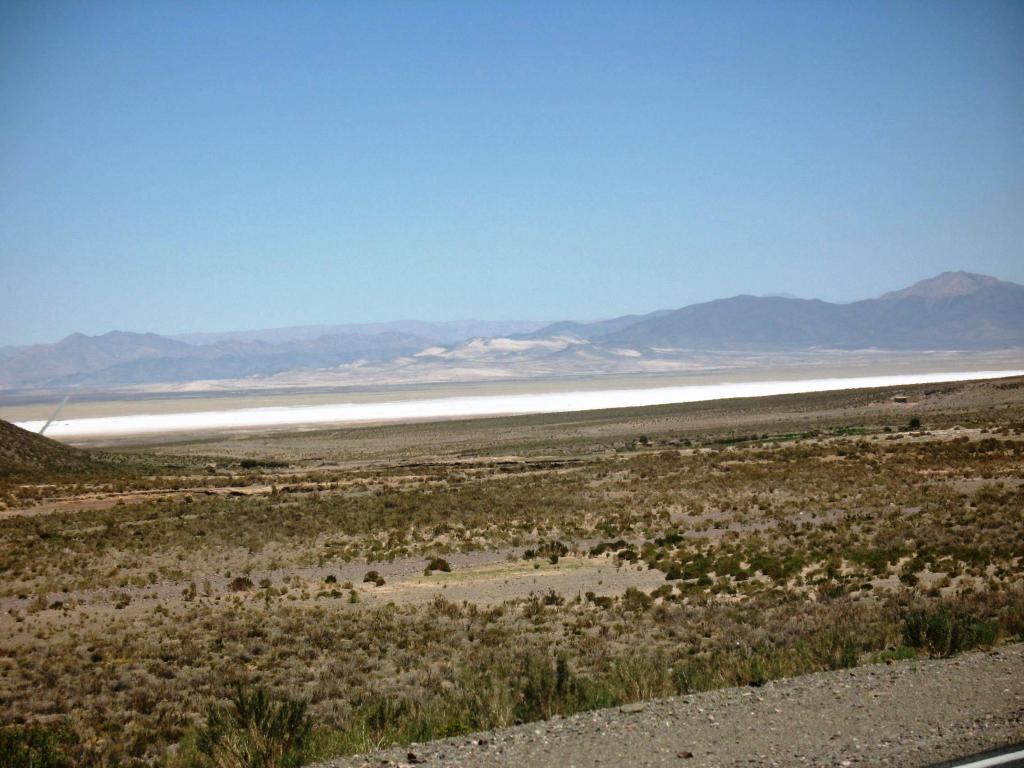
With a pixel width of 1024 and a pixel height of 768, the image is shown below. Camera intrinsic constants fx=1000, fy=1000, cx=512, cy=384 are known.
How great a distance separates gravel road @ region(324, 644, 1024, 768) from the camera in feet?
22.4

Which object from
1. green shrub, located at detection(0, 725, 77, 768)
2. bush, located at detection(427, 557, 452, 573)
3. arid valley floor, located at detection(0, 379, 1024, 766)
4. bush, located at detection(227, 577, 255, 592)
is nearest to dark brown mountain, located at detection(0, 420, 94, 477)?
arid valley floor, located at detection(0, 379, 1024, 766)

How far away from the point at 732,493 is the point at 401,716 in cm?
2207

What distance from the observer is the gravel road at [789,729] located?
6824mm

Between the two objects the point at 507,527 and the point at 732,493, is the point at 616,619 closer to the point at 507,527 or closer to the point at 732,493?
the point at 507,527

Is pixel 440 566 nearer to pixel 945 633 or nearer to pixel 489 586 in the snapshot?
pixel 489 586

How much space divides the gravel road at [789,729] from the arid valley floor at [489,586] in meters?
0.26

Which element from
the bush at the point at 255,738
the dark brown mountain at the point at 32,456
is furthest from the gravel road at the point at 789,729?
the dark brown mountain at the point at 32,456

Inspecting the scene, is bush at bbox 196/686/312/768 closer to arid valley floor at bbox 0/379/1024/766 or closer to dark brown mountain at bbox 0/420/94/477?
arid valley floor at bbox 0/379/1024/766

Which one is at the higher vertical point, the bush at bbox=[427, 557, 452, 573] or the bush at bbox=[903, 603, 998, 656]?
the bush at bbox=[903, 603, 998, 656]

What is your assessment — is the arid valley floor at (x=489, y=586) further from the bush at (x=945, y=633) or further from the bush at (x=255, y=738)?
the bush at (x=255, y=738)

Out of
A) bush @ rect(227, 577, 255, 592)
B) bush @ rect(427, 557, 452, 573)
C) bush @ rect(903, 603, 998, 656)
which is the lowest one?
bush @ rect(427, 557, 452, 573)

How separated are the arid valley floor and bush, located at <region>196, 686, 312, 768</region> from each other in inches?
5.9

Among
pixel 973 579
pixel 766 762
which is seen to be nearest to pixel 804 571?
pixel 973 579

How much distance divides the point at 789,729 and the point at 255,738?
4143mm
